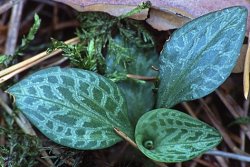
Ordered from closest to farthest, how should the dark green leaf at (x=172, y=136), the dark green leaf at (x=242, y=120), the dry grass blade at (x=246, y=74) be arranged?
1. the dark green leaf at (x=172, y=136)
2. the dry grass blade at (x=246, y=74)
3. the dark green leaf at (x=242, y=120)

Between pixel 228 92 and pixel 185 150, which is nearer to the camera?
pixel 185 150

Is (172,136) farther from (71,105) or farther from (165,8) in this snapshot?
(165,8)

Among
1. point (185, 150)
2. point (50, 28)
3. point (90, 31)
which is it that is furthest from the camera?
point (50, 28)

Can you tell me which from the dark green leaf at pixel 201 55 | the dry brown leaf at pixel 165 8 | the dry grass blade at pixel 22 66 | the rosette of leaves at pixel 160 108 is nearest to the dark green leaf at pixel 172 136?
the rosette of leaves at pixel 160 108

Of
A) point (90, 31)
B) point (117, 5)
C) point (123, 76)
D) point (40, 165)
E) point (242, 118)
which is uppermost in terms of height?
point (117, 5)

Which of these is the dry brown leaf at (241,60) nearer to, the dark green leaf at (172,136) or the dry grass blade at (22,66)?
the dark green leaf at (172,136)

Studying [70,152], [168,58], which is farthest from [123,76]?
[70,152]

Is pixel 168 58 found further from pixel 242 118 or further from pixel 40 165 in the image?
pixel 40 165
